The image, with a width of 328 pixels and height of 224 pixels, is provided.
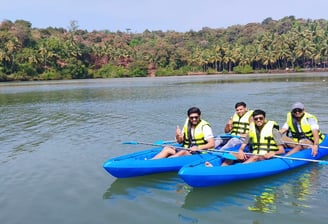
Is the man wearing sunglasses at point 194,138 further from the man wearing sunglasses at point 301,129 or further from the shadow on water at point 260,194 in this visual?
the man wearing sunglasses at point 301,129

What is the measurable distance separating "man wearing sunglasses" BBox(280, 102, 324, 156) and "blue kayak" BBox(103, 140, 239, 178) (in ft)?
6.17

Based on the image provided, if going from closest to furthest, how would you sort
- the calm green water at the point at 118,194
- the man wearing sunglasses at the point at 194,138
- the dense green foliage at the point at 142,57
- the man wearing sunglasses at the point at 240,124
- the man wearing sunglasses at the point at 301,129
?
1. the calm green water at the point at 118,194
2. the man wearing sunglasses at the point at 194,138
3. the man wearing sunglasses at the point at 301,129
4. the man wearing sunglasses at the point at 240,124
5. the dense green foliage at the point at 142,57

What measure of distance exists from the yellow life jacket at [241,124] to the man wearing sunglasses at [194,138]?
1.58 m

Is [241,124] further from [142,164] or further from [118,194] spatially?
[118,194]

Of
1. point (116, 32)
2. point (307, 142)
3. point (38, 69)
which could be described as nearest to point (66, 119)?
point (307, 142)

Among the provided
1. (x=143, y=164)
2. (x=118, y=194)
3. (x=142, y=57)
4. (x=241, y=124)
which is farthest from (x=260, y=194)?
(x=142, y=57)

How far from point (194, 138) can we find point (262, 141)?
1350mm

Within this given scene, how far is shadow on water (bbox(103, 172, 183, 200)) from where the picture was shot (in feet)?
24.6

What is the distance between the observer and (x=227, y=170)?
7176 millimetres

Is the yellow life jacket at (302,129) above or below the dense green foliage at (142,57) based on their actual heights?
below

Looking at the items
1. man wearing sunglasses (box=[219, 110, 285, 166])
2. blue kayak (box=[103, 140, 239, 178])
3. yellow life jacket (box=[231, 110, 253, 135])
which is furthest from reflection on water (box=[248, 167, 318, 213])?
yellow life jacket (box=[231, 110, 253, 135])

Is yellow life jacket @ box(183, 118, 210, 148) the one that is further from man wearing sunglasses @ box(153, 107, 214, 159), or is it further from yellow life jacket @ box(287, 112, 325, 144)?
yellow life jacket @ box(287, 112, 325, 144)

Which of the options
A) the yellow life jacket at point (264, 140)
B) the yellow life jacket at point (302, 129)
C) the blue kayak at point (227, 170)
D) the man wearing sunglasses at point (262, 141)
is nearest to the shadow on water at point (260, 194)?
the blue kayak at point (227, 170)

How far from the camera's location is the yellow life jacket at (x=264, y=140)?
772 centimetres
